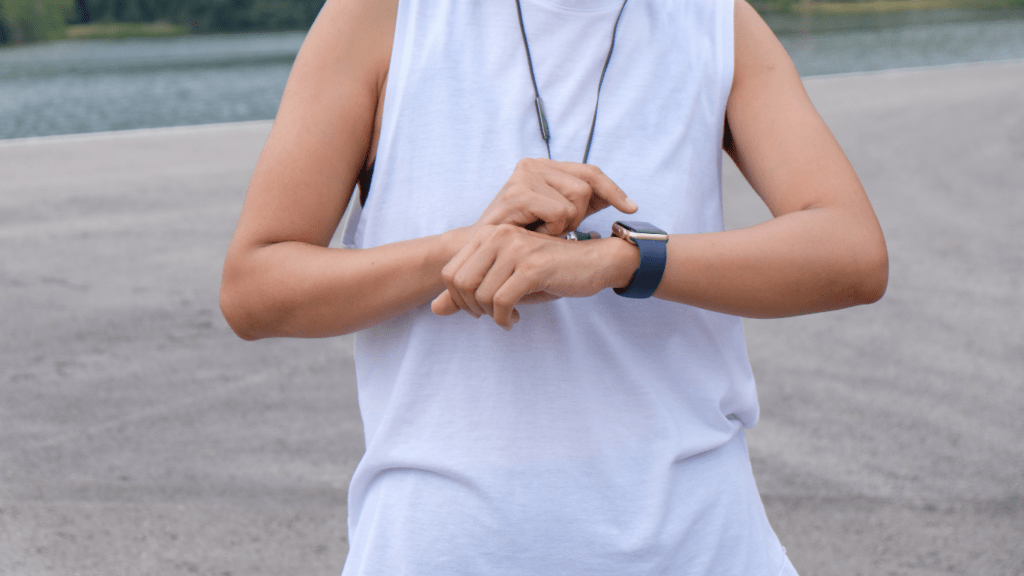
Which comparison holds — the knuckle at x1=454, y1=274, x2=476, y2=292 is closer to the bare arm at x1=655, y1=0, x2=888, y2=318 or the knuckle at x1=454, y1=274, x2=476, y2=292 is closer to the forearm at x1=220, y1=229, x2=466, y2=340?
the forearm at x1=220, y1=229, x2=466, y2=340

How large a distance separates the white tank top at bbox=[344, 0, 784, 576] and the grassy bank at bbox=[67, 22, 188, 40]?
5432cm

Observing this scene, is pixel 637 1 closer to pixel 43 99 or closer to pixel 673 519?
pixel 673 519

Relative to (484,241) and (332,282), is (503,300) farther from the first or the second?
(332,282)

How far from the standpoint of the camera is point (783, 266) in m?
1.08

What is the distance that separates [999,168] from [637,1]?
8716 mm

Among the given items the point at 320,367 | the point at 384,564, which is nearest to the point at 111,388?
the point at 320,367

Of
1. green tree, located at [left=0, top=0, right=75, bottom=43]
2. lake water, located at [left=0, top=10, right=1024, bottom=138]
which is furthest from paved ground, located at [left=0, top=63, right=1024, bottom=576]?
green tree, located at [left=0, top=0, right=75, bottom=43]

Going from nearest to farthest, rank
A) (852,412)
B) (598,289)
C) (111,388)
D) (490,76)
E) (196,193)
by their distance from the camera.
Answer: (598,289) < (490,76) < (852,412) < (111,388) < (196,193)

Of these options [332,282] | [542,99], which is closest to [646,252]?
[542,99]

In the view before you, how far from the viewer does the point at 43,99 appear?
24359 millimetres

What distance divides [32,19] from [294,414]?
5002cm

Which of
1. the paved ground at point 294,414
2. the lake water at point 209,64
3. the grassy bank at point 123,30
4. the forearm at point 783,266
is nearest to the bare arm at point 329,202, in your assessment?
the forearm at point 783,266

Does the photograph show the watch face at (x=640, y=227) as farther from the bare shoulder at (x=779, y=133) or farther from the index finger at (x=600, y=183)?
the bare shoulder at (x=779, y=133)

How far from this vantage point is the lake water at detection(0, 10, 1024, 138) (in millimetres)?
20156
